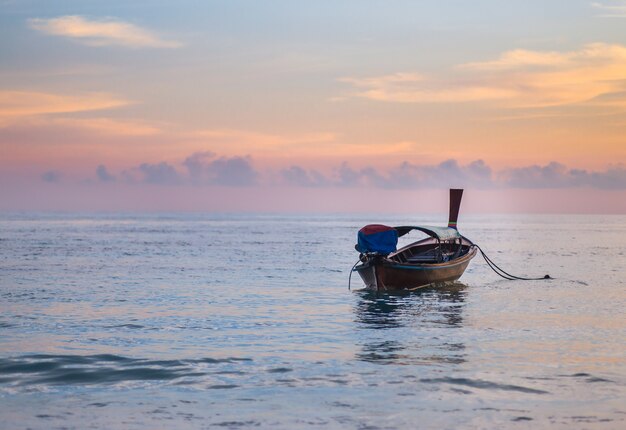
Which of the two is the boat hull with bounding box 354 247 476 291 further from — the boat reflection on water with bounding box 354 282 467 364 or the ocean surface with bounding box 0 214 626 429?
the ocean surface with bounding box 0 214 626 429

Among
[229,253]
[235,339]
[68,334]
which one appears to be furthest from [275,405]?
[229,253]

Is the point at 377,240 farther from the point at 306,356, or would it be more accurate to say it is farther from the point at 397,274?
the point at 306,356

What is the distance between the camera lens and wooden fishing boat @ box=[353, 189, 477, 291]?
32.3 metres

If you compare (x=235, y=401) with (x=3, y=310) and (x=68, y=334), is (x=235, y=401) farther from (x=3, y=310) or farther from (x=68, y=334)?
(x=3, y=310)

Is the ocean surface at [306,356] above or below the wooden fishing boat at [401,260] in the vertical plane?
below

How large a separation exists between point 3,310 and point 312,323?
38.0 feet

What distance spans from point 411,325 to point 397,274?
9.04 m

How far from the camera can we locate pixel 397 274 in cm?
3300

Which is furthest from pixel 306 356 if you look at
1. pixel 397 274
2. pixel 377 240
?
pixel 397 274

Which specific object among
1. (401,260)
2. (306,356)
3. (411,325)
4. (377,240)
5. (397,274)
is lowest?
(411,325)

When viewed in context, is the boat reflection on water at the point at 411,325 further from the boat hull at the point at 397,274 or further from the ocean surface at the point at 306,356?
the boat hull at the point at 397,274

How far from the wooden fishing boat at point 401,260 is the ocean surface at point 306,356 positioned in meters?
0.91

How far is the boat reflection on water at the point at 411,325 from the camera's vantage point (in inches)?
735

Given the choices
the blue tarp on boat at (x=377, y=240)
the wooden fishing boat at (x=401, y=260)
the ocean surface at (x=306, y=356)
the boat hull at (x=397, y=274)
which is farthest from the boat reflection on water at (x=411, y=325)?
the blue tarp on boat at (x=377, y=240)
